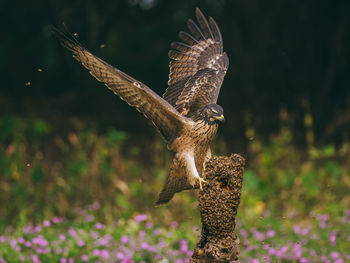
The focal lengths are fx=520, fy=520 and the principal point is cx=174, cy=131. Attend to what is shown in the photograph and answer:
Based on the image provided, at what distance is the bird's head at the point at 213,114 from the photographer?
114 inches

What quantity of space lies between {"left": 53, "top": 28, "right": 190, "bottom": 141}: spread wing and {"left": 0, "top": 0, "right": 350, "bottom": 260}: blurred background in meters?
2.32

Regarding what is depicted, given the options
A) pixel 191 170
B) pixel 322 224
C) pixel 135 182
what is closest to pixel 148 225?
pixel 135 182

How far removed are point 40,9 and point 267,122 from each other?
4.12 m

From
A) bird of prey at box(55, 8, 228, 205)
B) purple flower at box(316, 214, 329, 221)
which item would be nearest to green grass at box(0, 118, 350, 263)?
purple flower at box(316, 214, 329, 221)

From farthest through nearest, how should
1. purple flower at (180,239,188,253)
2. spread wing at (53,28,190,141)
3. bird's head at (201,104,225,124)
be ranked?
purple flower at (180,239,188,253) < bird's head at (201,104,225,124) < spread wing at (53,28,190,141)

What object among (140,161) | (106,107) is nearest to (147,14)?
(106,107)

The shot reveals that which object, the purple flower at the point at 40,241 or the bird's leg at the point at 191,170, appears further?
the purple flower at the point at 40,241

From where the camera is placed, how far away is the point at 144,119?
834cm

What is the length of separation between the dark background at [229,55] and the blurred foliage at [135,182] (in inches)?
38.8

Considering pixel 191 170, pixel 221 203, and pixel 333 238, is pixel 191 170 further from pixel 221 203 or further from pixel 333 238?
pixel 333 238

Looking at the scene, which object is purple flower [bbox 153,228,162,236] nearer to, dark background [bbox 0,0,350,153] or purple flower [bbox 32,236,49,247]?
purple flower [bbox 32,236,49,247]

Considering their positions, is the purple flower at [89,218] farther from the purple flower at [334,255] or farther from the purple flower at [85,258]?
the purple flower at [334,255]

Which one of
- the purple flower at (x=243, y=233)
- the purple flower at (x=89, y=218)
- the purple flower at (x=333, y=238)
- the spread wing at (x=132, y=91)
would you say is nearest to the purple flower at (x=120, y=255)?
the purple flower at (x=89, y=218)

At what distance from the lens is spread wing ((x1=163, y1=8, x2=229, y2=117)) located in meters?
3.66
